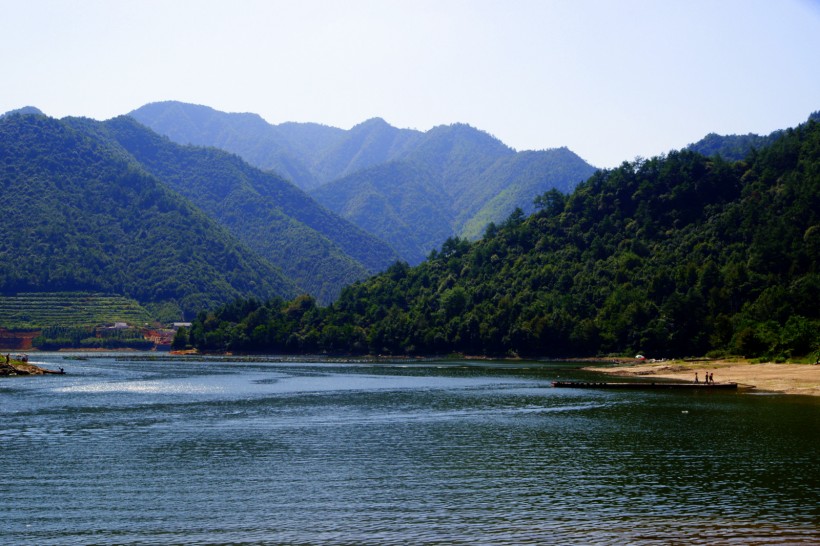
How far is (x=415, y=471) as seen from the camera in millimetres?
52125

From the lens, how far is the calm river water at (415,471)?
37.9 metres

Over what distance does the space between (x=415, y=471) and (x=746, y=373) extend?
8705 centimetres

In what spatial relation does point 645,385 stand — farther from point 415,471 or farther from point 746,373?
point 415,471

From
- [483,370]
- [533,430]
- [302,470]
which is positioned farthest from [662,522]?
[483,370]

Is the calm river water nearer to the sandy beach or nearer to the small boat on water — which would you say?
the sandy beach

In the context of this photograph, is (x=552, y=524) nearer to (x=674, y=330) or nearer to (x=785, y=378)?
(x=785, y=378)

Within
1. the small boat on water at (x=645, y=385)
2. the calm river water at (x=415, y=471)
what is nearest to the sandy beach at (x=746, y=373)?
the small boat on water at (x=645, y=385)

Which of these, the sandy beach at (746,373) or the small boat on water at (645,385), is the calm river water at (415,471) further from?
the small boat on water at (645,385)

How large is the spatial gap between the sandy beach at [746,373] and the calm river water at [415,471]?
28.3 feet

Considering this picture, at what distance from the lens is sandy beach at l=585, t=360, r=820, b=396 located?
102 metres

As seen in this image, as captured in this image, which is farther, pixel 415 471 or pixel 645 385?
pixel 645 385

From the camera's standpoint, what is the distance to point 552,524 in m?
38.4

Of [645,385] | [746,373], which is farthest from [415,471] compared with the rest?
[746,373]

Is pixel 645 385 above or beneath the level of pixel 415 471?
above
